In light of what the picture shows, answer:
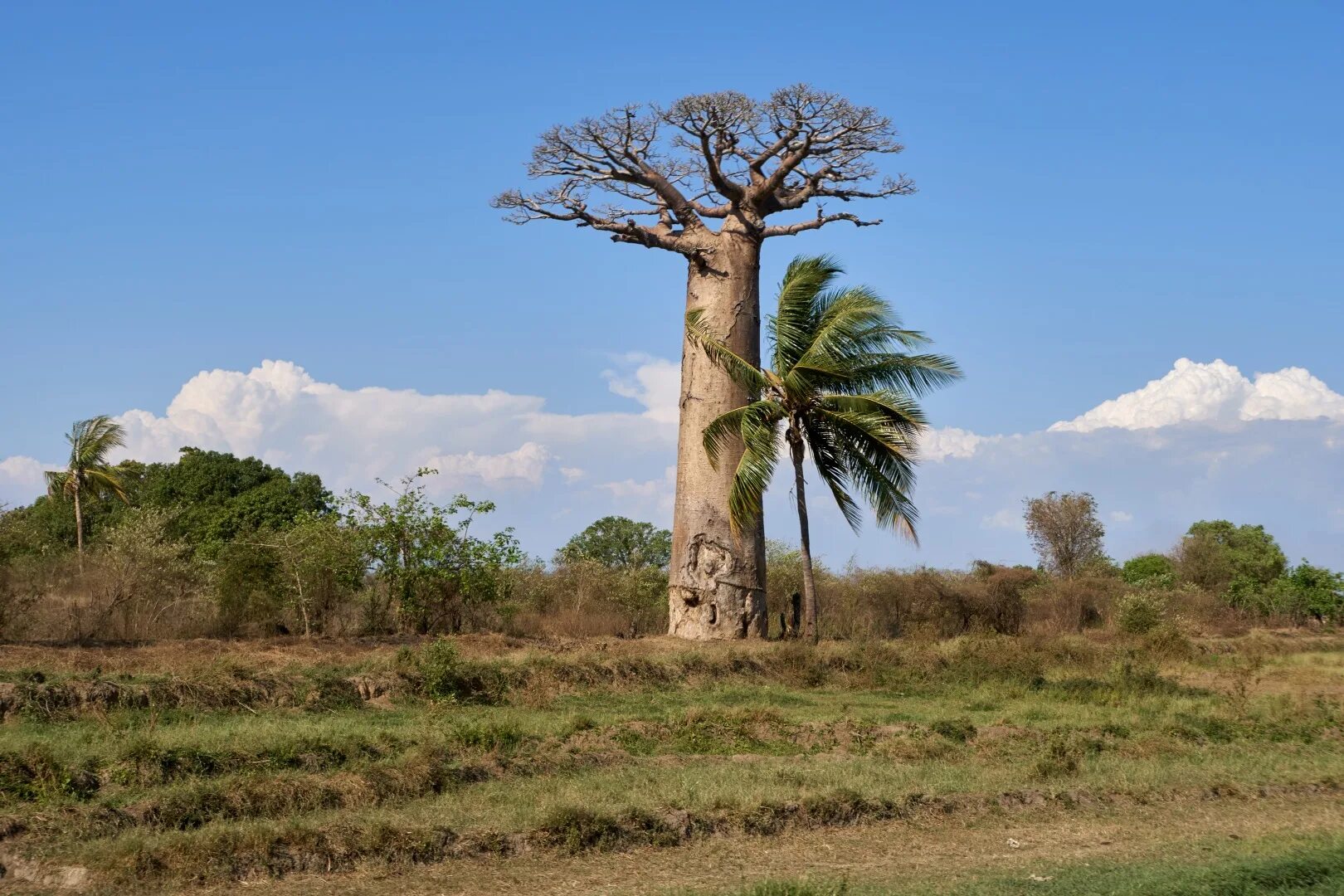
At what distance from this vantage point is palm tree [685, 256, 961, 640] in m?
18.9

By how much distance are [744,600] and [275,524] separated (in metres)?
21.4

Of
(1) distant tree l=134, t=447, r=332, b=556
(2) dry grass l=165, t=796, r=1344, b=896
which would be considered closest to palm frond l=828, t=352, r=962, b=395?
(2) dry grass l=165, t=796, r=1344, b=896

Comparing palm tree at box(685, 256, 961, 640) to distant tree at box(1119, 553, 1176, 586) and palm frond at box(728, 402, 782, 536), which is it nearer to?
palm frond at box(728, 402, 782, 536)

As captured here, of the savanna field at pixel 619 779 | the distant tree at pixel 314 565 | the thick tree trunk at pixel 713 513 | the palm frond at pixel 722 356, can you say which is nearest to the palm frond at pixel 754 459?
the palm frond at pixel 722 356

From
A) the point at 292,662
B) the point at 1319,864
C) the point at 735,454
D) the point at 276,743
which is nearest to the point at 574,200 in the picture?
the point at 735,454

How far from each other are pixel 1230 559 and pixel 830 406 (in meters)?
29.7

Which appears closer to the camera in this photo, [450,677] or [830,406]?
[450,677]

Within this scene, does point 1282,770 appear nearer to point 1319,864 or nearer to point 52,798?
point 1319,864

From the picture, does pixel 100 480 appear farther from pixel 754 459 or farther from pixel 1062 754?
pixel 1062 754

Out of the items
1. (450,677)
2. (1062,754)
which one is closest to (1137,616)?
(1062,754)

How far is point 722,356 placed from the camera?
20.9 m

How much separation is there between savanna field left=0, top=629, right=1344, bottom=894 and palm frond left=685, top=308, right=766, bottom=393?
5190 mm

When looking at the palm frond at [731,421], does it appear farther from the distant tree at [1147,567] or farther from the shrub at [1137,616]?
the distant tree at [1147,567]

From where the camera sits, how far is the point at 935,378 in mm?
19703
